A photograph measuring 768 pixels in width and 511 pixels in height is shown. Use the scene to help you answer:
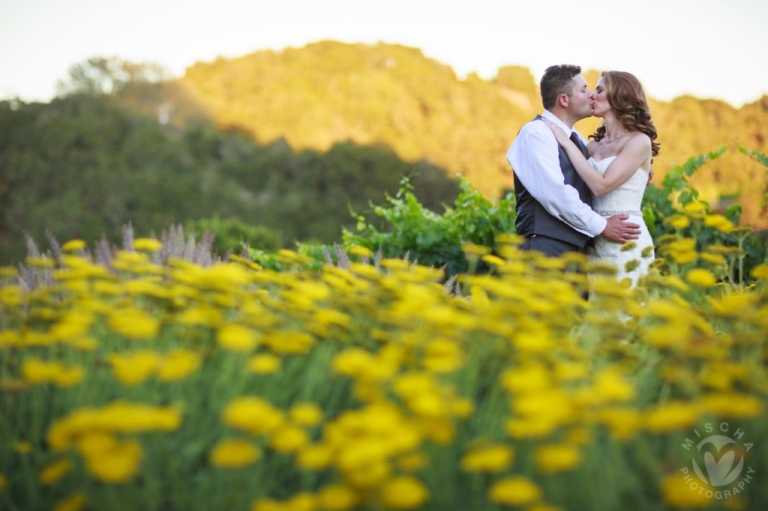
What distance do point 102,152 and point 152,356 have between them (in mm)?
28665

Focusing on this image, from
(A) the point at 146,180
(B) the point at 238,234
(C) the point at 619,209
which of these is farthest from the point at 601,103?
(A) the point at 146,180

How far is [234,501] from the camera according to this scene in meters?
1.61

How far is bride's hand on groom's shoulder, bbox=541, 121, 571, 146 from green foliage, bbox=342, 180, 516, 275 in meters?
1.63

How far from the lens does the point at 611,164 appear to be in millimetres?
4180

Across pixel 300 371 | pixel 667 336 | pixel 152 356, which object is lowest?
pixel 300 371

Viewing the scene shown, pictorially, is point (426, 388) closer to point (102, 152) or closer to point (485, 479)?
point (485, 479)

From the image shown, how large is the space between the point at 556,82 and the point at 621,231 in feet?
3.44

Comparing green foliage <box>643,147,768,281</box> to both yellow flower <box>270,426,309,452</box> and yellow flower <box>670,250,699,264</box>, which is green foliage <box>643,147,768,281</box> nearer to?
yellow flower <box>670,250,699,264</box>

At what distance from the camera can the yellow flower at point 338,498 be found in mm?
1422

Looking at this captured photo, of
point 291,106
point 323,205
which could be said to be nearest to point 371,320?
point 323,205

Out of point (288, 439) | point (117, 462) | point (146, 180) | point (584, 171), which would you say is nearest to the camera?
point (117, 462)

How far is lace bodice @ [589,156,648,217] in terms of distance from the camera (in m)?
4.22

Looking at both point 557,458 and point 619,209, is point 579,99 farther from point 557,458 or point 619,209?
point 557,458

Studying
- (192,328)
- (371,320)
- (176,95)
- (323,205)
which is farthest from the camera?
(176,95)
